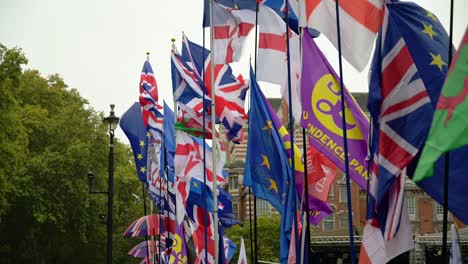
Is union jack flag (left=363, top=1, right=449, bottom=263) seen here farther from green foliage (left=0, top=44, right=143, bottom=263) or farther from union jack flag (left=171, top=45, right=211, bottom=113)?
green foliage (left=0, top=44, right=143, bottom=263)

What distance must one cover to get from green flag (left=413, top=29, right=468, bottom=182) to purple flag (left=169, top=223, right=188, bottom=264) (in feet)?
68.1

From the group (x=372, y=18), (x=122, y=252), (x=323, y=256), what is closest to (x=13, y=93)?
(x=323, y=256)

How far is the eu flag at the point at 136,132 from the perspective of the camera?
3584cm

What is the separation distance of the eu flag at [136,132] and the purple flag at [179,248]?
6.52m

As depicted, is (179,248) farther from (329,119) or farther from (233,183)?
(233,183)

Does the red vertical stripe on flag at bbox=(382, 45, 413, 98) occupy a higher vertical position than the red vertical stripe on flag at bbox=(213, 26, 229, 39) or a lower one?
lower

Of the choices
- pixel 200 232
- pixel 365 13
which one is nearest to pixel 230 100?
pixel 200 232

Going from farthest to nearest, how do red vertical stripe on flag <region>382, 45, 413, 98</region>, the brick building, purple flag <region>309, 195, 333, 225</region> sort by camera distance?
1. the brick building
2. purple flag <region>309, 195, 333, 225</region>
3. red vertical stripe on flag <region>382, 45, 413, 98</region>

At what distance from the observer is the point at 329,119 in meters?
17.1

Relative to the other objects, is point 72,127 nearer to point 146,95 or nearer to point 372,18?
point 146,95

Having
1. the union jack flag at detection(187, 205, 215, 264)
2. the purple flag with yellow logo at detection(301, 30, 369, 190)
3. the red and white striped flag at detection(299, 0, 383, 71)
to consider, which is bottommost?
the union jack flag at detection(187, 205, 215, 264)

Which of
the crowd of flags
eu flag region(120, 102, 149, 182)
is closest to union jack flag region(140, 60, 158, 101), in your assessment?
the crowd of flags

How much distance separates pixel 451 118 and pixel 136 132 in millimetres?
27639

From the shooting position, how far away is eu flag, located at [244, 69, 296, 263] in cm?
1961
